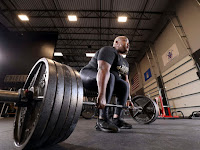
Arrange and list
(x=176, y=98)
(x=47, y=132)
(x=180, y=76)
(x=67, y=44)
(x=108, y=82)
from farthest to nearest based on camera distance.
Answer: (x=67, y=44) → (x=176, y=98) → (x=180, y=76) → (x=108, y=82) → (x=47, y=132)

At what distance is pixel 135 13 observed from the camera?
425 centimetres

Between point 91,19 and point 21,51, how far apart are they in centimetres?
288

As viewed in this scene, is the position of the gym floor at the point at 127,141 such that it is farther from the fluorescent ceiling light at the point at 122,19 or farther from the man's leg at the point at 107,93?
the fluorescent ceiling light at the point at 122,19

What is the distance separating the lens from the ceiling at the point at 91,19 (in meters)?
3.96

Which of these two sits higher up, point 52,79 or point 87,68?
point 87,68

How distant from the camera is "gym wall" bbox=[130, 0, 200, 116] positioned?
2.90 metres

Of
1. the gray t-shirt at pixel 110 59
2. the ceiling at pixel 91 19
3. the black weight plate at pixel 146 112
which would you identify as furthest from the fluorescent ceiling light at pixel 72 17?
the black weight plate at pixel 146 112

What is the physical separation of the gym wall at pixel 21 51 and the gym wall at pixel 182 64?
3.80 meters

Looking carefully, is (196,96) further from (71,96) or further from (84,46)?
(84,46)

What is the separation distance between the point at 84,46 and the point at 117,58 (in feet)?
17.8

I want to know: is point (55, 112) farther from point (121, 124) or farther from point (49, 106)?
point (121, 124)

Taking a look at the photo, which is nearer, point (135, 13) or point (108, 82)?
point (108, 82)

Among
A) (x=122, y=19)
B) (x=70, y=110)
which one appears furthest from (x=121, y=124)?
(x=122, y=19)

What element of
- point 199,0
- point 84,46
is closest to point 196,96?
point 199,0
